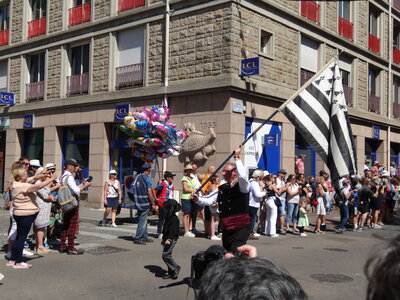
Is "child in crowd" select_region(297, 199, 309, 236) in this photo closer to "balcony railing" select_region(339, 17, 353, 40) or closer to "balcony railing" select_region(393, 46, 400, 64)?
"balcony railing" select_region(339, 17, 353, 40)

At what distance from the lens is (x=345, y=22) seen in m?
21.2

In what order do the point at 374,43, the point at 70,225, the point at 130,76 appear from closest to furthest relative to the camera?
the point at 70,225 < the point at 130,76 < the point at 374,43

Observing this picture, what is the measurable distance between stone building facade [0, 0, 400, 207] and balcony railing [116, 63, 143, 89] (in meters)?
0.12

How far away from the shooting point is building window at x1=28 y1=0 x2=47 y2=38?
21859 mm

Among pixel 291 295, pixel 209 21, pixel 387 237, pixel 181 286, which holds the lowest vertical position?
pixel 181 286

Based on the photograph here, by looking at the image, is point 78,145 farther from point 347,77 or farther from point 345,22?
point 345,22

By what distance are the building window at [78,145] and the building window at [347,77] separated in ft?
38.7

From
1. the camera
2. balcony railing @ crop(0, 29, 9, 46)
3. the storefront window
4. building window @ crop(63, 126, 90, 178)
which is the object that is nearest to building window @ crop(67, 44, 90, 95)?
building window @ crop(63, 126, 90, 178)

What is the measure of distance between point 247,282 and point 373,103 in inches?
935

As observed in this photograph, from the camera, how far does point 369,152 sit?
2384 cm

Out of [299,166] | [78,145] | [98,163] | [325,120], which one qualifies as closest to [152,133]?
[98,163]

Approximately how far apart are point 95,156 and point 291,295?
59.4 ft

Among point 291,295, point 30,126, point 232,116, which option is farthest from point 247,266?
point 30,126

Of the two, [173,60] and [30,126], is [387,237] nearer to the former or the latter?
[173,60]
